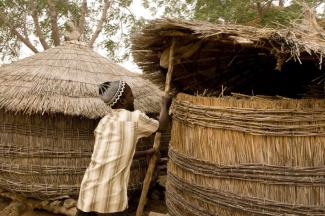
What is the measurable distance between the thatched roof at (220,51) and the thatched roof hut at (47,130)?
133cm

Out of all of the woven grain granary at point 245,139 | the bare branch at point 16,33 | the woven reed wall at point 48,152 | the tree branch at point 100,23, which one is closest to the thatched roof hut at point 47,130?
the woven reed wall at point 48,152

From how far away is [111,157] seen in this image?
3553mm

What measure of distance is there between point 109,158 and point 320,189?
71.9 inches

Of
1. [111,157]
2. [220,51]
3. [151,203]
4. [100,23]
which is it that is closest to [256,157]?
[111,157]

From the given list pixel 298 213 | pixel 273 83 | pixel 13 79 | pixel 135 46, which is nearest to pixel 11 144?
pixel 13 79

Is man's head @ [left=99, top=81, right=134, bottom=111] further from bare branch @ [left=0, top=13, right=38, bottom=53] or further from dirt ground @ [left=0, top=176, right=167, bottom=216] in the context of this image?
bare branch @ [left=0, top=13, right=38, bottom=53]

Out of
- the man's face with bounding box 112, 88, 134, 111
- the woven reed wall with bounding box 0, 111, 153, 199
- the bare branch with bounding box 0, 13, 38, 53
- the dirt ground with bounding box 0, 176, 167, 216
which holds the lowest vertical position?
the dirt ground with bounding box 0, 176, 167, 216

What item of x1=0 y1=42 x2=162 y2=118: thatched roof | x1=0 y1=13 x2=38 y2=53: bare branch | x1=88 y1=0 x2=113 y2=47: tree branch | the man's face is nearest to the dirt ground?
x1=0 y1=42 x2=162 y2=118: thatched roof

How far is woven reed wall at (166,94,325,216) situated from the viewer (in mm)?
3064

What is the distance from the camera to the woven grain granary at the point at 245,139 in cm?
305

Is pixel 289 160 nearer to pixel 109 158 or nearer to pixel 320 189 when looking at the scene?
pixel 320 189

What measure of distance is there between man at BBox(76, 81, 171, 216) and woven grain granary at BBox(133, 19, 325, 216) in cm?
58

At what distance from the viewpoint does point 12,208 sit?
5.88m

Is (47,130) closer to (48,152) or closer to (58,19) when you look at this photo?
(48,152)
